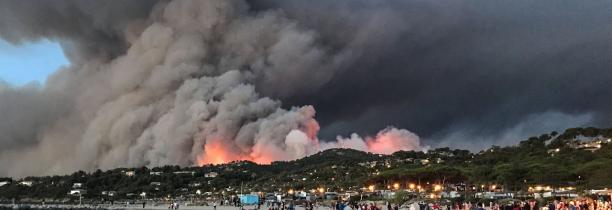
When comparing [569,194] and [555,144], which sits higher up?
[555,144]

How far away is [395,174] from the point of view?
77438mm

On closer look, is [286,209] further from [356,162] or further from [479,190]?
[356,162]

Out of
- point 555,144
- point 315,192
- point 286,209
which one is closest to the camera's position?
point 286,209

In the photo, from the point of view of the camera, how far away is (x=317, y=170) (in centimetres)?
11062

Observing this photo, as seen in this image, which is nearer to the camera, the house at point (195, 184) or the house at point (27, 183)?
the house at point (195, 184)

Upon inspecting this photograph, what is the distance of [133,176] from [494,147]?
72382mm

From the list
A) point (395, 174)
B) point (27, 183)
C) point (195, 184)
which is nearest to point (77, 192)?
point (195, 184)

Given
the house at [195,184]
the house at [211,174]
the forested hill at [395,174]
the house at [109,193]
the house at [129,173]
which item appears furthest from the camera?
the house at [129,173]

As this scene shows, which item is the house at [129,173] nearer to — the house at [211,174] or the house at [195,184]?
the house at [211,174]

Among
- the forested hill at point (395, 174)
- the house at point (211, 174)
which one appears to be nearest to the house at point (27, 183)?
the forested hill at point (395, 174)

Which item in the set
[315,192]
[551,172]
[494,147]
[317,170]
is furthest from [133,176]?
[551,172]

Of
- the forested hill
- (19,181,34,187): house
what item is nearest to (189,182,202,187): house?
the forested hill

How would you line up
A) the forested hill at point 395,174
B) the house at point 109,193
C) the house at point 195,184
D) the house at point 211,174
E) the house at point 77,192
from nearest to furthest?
the forested hill at point 395,174, the house at point 109,193, the house at point 195,184, the house at point 77,192, the house at point 211,174

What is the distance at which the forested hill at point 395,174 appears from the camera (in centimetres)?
6562
